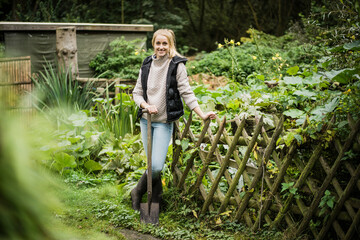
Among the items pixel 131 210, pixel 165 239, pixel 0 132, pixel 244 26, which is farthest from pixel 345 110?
pixel 244 26

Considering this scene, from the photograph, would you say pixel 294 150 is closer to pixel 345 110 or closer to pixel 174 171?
pixel 345 110

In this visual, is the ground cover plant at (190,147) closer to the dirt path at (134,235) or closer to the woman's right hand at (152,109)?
the dirt path at (134,235)

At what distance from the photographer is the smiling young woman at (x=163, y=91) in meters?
3.04

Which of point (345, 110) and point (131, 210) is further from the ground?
point (345, 110)

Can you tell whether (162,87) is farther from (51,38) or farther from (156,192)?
(51,38)

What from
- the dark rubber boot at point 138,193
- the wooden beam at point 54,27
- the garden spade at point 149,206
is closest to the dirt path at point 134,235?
the garden spade at point 149,206

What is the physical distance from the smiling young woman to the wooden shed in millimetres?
5223

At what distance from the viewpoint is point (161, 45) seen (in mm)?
3049

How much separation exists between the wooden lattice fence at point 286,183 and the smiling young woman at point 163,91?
0.80 ft

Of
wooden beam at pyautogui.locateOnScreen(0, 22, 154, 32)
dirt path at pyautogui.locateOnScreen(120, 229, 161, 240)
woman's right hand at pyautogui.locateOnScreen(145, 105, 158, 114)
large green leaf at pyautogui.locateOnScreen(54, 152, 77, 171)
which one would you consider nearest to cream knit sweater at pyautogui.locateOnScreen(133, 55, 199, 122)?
woman's right hand at pyautogui.locateOnScreen(145, 105, 158, 114)

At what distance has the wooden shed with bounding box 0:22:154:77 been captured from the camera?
763 cm

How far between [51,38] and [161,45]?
578cm

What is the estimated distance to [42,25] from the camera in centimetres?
780

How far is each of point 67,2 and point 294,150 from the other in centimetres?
1252
